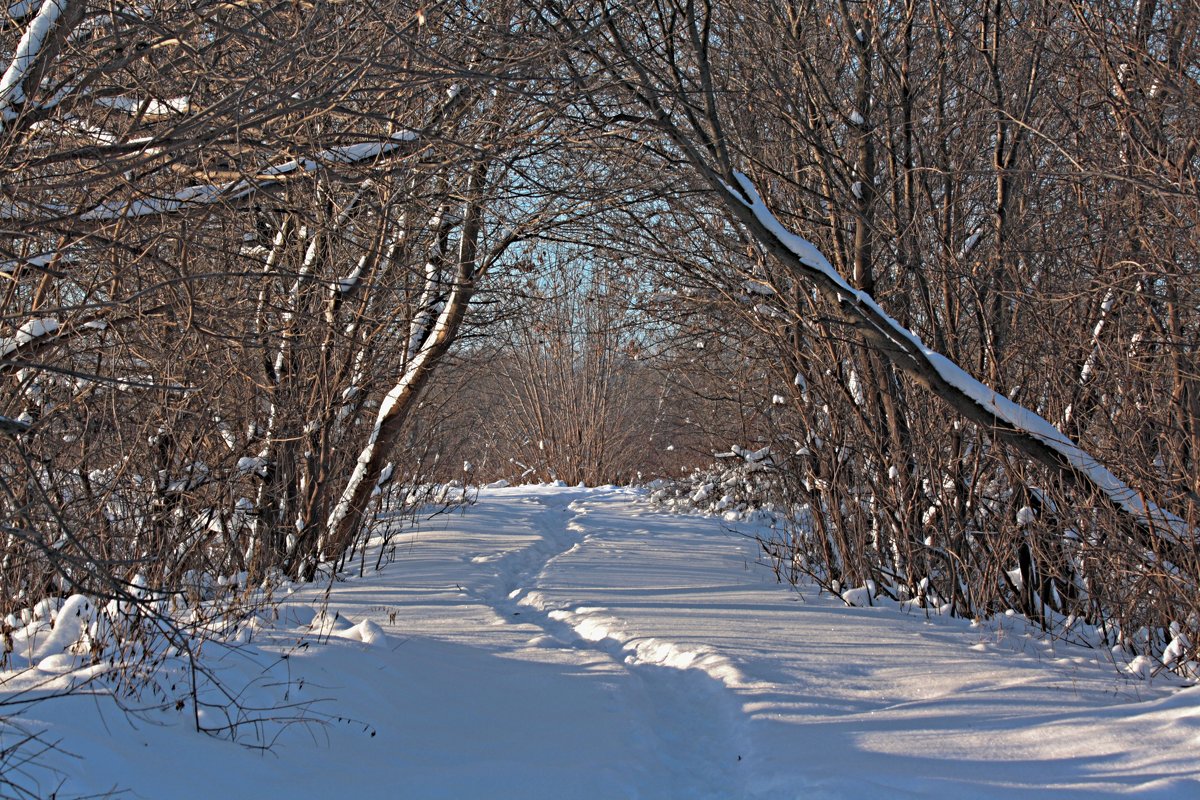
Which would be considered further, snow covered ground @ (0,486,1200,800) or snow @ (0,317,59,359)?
snow @ (0,317,59,359)

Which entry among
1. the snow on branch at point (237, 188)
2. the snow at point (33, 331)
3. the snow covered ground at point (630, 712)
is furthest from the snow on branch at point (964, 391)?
the snow at point (33, 331)

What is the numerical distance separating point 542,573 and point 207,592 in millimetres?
2716

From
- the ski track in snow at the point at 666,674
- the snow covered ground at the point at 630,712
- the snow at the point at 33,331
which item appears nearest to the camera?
the snow covered ground at the point at 630,712

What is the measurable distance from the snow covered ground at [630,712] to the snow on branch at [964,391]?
85 centimetres

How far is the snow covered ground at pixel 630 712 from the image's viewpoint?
2.87 meters

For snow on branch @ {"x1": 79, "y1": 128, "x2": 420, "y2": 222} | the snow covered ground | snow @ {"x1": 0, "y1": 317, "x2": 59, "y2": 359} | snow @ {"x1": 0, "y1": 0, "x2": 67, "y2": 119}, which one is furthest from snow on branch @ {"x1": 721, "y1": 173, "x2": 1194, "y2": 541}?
snow @ {"x1": 0, "y1": 317, "x2": 59, "y2": 359}

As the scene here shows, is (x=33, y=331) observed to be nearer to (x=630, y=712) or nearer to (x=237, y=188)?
(x=237, y=188)

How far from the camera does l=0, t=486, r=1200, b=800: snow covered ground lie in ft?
9.41

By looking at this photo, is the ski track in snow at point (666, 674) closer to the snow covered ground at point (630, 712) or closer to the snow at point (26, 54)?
the snow covered ground at point (630, 712)

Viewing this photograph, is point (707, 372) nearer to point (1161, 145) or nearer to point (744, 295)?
point (744, 295)

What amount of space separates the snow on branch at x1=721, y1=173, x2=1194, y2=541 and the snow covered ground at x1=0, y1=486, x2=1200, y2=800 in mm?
853

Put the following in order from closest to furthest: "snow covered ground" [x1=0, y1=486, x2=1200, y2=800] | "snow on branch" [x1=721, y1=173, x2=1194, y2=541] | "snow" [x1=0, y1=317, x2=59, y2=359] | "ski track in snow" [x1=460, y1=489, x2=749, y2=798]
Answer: "snow covered ground" [x1=0, y1=486, x2=1200, y2=800] → "ski track in snow" [x1=460, y1=489, x2=749, y2=798] → "snow" [x1=0, y1=317, x2=59, y2=359] → "snow on branch" [x1=721, y1=173, x2=1194, y2=541]

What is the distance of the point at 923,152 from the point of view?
6.01 m

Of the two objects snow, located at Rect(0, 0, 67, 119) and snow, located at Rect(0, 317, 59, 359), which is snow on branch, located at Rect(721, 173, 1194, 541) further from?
snow, located at Rect(0, 317, 59, 359)
